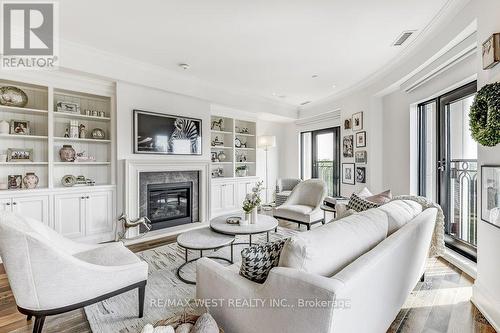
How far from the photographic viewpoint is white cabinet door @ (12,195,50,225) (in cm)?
303

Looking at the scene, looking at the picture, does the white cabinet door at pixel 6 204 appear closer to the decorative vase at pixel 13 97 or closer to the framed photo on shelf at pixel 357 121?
the decorative vase at pixel 13 97

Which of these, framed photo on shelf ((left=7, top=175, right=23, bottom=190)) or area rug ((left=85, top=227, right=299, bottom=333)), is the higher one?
framed photo on shelf ((left=7, top=175, right=23, bottom=190))

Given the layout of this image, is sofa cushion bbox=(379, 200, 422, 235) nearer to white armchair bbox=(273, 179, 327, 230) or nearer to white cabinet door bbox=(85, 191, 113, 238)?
white armchair bbox=(273, 179, 327, 230)

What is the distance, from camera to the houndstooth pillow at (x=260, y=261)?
1.33 metres

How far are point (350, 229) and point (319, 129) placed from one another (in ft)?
16.8

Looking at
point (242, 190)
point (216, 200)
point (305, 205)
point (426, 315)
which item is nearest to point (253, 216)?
point (305, 205)

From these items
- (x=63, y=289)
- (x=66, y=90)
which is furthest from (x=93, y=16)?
(x=63, y=289)

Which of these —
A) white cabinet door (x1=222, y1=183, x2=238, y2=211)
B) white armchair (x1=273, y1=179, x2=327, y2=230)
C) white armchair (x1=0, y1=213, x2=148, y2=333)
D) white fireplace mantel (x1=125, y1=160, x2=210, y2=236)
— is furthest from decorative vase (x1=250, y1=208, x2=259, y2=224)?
white cabinet door (x1=222, y1=183, x2=238, y2=211)

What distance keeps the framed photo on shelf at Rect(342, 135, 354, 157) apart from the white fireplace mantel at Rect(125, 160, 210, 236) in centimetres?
280

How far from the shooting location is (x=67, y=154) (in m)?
3.51

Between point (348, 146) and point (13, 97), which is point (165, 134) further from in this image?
point (348, 146)

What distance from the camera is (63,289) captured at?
156 cm

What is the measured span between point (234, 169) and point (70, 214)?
3.11 m

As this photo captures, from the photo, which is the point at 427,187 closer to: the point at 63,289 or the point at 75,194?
the point at 63,289
